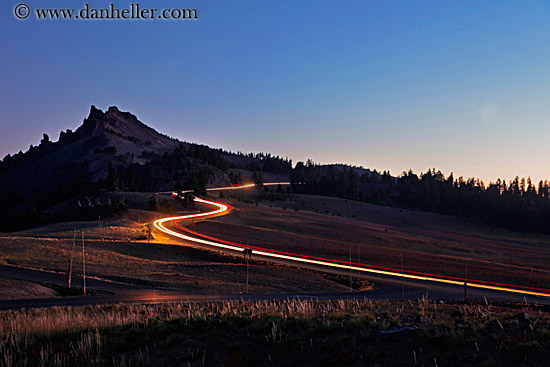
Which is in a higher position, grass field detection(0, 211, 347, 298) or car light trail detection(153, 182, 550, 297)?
grass field detection(0, 211, 347, 298)

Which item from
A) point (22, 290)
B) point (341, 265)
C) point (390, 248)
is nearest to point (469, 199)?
point (390, 248)

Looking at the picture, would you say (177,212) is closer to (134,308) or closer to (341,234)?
(341,234)

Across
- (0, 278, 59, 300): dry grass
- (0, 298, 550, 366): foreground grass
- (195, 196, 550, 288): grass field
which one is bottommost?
(195, 196, 550, 288): grass field

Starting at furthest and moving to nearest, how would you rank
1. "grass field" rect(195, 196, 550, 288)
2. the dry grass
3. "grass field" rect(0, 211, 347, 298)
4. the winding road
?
1. "grass field" rect(195, 196, 550, 288)
2. "grass field" rect(0, 211, 347, 298)
3. the dry grass
4. the winding road

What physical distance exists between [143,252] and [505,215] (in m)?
117

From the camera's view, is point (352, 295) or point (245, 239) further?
point (245, 239)

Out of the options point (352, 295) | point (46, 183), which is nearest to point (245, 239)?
point (352, 295)

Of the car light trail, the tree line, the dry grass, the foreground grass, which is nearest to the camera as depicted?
the foreground grass

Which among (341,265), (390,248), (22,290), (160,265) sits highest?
(22,290)

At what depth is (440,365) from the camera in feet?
27.9

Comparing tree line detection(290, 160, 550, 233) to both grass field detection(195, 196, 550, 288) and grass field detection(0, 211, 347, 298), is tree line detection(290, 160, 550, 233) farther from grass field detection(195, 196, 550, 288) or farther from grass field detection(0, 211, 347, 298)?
grass field detection(0, 211, 347, 298)

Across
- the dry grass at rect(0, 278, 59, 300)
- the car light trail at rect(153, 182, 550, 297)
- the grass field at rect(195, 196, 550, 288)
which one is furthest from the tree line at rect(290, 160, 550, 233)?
the dry grass at rect(0, 278, 59, 300)

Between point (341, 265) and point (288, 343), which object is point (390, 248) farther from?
point (288, 343)

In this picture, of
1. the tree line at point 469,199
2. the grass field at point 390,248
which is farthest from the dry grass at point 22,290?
the tree line at point 469,199
